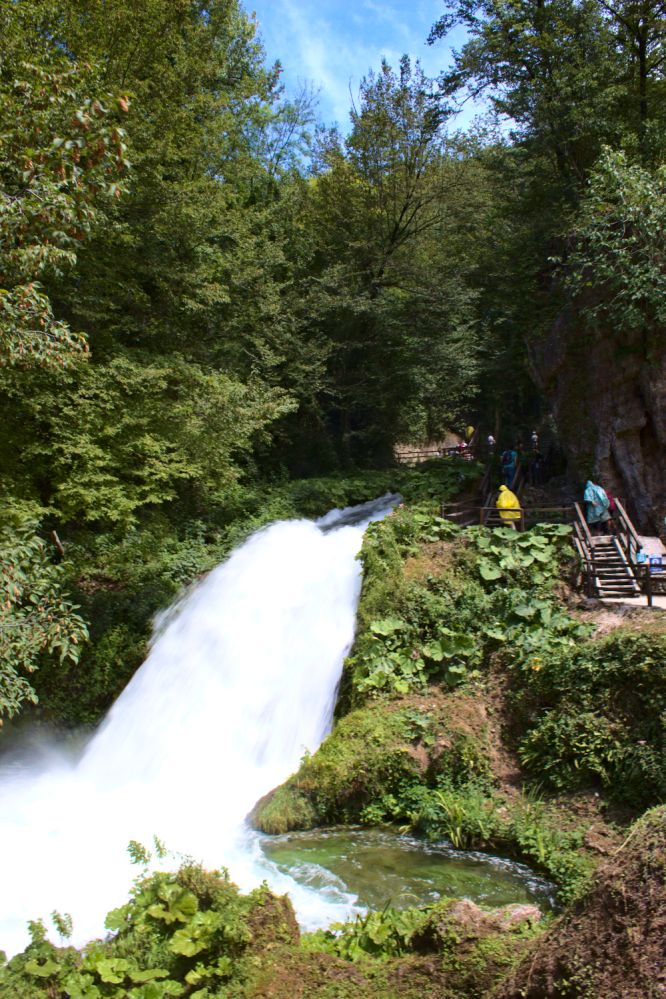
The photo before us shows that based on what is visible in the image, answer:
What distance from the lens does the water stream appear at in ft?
25.9

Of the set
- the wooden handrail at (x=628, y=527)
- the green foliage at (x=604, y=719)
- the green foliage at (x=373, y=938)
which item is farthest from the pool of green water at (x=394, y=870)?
the wooden handrail at (x=628, y=527)

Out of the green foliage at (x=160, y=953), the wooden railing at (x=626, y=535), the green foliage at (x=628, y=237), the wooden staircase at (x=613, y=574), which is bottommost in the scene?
the green foliage at (x=160, y=953)

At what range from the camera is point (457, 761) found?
29.3 ft

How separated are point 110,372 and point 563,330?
10.8m

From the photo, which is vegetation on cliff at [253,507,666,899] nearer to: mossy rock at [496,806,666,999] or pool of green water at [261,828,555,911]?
pool of green water at [261,828,555,911]

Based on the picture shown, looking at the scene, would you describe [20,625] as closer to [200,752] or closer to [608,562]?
[200,752]

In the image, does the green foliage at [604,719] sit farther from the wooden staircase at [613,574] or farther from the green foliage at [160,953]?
the green foliage at [160,953]

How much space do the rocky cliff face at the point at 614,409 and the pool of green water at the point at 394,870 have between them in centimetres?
934

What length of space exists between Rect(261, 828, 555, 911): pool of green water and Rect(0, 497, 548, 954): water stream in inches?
6.6

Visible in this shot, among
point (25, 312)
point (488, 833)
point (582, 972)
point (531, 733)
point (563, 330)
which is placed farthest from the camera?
point (563, 330)

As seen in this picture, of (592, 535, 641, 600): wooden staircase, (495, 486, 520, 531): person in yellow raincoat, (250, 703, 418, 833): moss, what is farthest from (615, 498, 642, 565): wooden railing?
(250, 703, 418, 833): moss

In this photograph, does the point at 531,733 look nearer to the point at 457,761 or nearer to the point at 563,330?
the point at 457,761

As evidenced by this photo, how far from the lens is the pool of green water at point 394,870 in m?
7.01

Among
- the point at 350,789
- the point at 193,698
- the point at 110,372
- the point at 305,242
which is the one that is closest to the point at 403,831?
the point at 350,789
